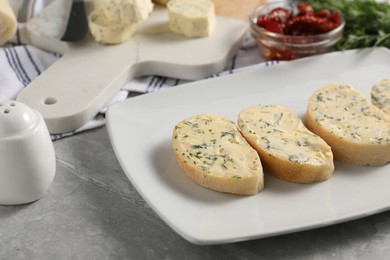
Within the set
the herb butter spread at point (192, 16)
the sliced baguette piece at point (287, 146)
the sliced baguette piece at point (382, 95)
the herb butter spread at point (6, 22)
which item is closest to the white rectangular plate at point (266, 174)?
the sliced baguette piece at point (287, 146)

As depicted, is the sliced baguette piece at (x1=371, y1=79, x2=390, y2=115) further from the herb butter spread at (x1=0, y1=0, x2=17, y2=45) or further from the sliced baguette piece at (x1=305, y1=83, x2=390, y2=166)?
the herb butter spread at (x1=0, y1=0, x2=17, y2=45)

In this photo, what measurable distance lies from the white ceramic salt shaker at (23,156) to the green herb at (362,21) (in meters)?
1.40

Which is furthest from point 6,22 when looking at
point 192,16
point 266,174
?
point 266,174

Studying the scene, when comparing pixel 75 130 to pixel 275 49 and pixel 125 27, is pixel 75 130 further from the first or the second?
pixel 275 49

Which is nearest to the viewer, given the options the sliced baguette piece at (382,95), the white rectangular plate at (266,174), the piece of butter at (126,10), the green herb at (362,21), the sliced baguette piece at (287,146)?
the white rectangular plate at (266,174)

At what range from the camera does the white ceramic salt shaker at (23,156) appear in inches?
75.5

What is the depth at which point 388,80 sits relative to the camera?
241cm

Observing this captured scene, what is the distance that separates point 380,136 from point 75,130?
3.49ft

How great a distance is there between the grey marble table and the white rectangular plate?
8cm

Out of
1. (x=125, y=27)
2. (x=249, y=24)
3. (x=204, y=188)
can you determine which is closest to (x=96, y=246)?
(x=204, y=188)

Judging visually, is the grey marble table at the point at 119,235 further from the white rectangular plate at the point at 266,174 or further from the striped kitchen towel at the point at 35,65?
the striped kitchen towel at the point at 35,65

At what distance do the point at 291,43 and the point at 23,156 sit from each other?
130 cm

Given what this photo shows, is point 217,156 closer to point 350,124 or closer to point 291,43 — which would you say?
point 350,124

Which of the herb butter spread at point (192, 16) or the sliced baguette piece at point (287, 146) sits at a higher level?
the sliced baguette piece at point (287, 146)
